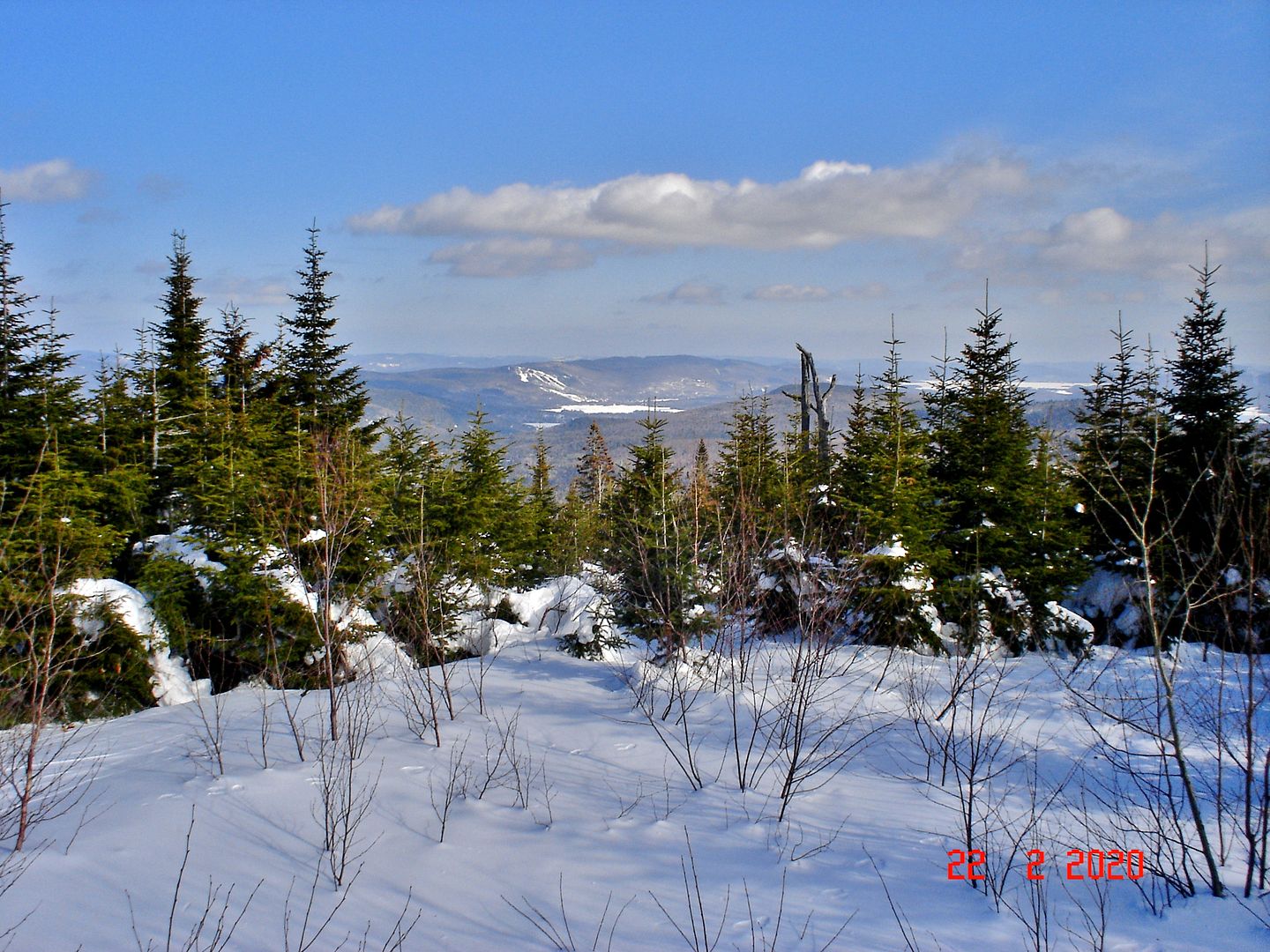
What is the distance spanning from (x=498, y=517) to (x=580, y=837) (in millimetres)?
10112

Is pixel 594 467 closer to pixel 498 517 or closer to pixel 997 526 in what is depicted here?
pixel 498 517

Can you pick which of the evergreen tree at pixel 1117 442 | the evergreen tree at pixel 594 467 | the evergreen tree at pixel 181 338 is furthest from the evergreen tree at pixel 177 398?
the evergreen tree at pixel 594 467

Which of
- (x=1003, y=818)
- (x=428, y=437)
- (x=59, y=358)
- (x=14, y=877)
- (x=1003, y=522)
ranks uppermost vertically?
(x=59, y=358)

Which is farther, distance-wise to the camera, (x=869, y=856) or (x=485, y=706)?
(x=485, y=706)

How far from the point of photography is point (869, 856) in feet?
21.2

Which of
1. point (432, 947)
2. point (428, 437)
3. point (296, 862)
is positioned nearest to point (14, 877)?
point (296, 862)

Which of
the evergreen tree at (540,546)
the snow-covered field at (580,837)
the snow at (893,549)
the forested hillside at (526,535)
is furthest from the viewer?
the evergreen tree at (540,546)

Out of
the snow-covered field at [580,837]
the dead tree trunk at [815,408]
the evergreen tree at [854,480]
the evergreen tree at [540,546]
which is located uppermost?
the dead tree trunk at [815,408]

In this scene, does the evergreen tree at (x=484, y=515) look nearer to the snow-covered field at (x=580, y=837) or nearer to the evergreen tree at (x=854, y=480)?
the snow-covered field at (x=580, y=837)

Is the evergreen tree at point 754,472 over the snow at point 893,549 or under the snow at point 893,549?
over

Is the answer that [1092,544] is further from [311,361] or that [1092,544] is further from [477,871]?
[311,361]

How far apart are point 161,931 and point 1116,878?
7.51m
